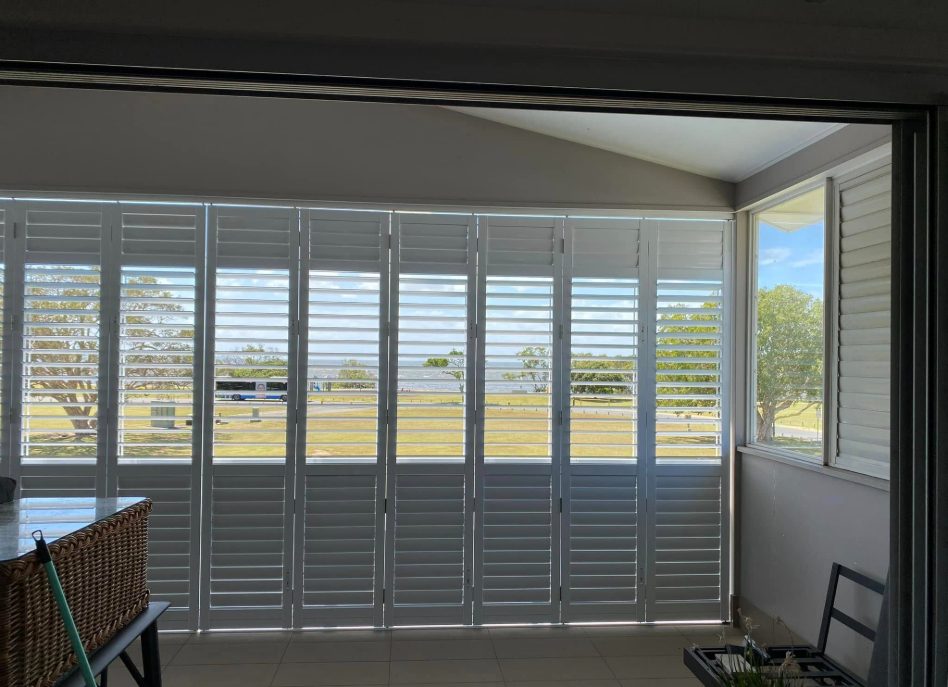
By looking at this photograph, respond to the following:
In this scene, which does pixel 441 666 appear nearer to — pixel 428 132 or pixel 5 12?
pixel 428 132

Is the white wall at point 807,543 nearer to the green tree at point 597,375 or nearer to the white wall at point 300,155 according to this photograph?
the green tree at point 597,375

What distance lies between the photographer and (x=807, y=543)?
3.00 metres

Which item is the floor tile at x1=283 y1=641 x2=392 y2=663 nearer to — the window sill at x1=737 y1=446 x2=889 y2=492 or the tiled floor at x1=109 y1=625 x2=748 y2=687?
the tiled floor at x1=109 y1=625 x2=748 y2=687

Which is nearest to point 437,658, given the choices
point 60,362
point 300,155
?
point 60,362

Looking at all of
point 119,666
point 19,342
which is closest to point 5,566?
point 119,666

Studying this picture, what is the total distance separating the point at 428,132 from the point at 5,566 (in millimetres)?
2773

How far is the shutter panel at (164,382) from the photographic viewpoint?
130 inches

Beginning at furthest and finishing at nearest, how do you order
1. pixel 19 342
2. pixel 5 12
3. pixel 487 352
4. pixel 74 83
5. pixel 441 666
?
pixel 487 352 → pixel 19 342 → pixel 441 666 → pixel 74 83 → pixel 5 12

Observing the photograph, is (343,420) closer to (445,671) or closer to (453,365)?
(453,365)

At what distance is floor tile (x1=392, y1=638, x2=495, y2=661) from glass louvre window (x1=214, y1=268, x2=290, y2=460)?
46.3 inches

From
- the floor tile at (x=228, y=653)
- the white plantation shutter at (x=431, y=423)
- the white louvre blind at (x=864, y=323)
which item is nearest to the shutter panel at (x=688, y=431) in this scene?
the white louvre blind at (x=864, y=323)

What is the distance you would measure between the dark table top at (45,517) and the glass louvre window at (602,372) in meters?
2.28

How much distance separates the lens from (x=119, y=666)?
3084 millimetres

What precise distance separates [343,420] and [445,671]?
4.42ft
